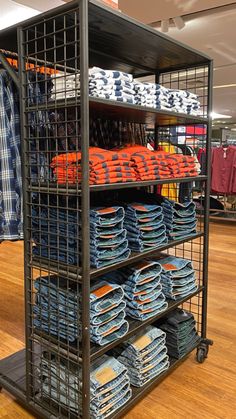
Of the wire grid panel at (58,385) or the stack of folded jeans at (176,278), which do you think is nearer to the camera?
the wire grid panel at (58,385)

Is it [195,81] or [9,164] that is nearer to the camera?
[9,164]

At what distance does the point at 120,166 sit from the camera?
183 centimetres

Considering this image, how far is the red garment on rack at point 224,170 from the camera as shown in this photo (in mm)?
7188

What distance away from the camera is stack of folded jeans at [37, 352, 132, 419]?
5.88ft

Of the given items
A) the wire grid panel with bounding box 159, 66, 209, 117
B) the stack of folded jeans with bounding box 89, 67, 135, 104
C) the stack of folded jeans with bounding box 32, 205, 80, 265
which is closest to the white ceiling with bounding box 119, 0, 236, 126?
the wire grid panel with bounding box 159, 66, 209, 117

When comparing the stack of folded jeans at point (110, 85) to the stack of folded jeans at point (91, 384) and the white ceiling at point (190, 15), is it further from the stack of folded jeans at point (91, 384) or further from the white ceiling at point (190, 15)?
the white ceiling at point (190, 15)

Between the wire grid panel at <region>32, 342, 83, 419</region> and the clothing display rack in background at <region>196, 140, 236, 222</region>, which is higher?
the clothing display rack in background at <region>196, 140, 236, 222</region>

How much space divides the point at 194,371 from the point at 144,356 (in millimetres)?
524

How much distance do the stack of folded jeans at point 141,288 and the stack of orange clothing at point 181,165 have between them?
1.90ft

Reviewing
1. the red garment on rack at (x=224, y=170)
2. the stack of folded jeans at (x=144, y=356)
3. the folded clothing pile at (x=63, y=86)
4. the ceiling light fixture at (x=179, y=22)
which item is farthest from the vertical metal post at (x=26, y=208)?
the red garment on rack at (x=224, y=170)

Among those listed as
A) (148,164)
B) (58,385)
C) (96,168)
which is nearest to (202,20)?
(148,164)

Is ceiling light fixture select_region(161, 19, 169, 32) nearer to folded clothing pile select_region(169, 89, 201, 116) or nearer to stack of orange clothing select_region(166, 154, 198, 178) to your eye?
folded clothing pile select_region(169, 89, 201, 116)

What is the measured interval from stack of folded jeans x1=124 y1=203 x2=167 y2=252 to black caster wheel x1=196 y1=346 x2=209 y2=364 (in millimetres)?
892

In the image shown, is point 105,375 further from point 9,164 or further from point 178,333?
point 9,164
